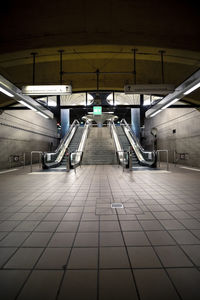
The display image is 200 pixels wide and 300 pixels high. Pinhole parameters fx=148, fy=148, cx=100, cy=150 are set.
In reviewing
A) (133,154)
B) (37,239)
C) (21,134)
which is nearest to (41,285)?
(37,239)

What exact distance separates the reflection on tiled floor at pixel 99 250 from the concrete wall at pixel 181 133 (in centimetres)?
681

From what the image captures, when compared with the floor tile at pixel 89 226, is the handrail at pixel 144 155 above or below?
above

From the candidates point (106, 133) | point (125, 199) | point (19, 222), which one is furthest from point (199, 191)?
point (106, 133)

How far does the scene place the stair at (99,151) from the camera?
36.3 ft

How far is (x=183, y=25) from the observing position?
341 cm

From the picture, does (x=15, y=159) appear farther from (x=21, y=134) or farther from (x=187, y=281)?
(x=187, y=281)

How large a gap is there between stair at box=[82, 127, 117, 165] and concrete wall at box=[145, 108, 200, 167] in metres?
4.60

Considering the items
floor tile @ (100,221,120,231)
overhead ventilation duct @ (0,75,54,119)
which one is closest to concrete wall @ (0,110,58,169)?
overhead ventilation duct @ (0,75,54,119)

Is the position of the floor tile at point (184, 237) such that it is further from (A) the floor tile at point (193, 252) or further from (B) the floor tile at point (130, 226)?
(B) the floor tile at point (130, 226)

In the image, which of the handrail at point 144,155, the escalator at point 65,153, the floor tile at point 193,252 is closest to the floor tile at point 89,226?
the floor tile at point 193,252

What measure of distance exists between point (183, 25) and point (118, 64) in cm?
201

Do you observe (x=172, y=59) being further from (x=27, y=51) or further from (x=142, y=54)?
(x=27, y=51)

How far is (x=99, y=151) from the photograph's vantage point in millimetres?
12078

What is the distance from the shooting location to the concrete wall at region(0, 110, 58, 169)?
29.6ft
